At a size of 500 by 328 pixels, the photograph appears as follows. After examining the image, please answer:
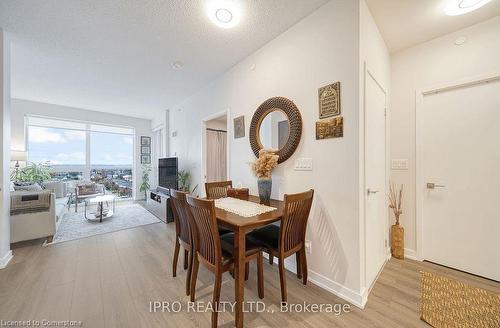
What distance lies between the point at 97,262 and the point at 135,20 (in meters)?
2.81

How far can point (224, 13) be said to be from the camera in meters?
1.93

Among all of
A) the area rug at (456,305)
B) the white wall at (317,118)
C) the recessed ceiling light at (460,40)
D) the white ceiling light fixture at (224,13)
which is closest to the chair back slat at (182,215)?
the white wall at (317,118)

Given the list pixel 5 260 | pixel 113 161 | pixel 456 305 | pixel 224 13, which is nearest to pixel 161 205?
pixel 5 260

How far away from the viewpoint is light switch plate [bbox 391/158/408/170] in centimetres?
244

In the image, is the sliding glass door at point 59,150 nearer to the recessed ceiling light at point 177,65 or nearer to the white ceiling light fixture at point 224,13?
the recessed ceiling light at point 177,65

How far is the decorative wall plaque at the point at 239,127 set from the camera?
2727 mm

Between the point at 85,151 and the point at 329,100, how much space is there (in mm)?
6586

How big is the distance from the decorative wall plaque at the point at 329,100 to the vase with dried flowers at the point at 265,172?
0.65 m

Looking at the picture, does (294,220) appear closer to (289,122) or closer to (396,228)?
(289,122)

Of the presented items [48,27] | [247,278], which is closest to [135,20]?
[48,27]

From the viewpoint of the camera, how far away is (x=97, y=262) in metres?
2.34

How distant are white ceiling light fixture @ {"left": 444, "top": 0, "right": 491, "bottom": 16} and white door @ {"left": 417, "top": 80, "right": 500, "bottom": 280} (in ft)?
2.41

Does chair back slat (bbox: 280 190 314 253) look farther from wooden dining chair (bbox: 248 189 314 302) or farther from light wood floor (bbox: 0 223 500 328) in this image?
light wood floor (bbox: 0 223 500 328)

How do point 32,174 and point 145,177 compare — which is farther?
point 145,177
